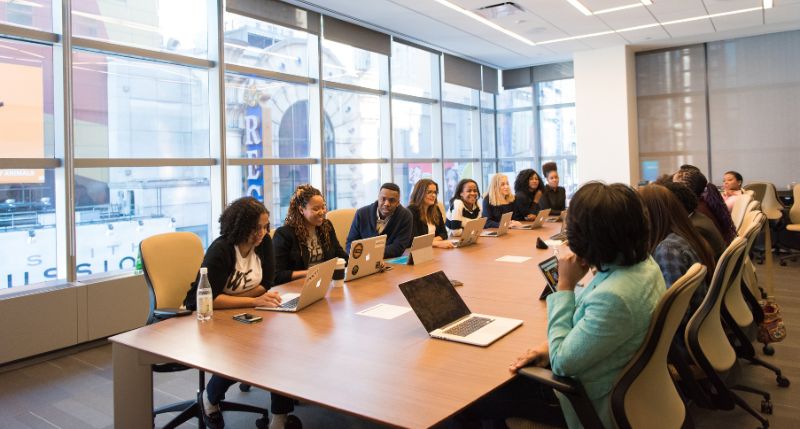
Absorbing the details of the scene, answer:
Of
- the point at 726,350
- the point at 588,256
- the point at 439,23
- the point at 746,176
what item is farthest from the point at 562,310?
the point at 746,176

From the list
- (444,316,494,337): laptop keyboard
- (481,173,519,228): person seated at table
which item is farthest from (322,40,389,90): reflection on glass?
(444,316,494,337): laptop keyboard

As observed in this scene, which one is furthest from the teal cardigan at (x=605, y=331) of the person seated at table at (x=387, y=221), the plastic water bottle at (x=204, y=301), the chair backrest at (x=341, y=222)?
the chair backrest at (x=341, y=222)

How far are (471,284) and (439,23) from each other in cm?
473

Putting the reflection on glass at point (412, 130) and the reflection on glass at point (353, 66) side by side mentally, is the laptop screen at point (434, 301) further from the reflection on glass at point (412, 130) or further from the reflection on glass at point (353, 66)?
the reflection on glass at point (412, 130)

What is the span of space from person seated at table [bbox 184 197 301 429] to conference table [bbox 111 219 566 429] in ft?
0.39

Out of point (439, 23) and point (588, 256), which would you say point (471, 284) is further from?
point (439, 23)

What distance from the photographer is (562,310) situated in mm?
1736

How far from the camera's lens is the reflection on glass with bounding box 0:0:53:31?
413 centimetres

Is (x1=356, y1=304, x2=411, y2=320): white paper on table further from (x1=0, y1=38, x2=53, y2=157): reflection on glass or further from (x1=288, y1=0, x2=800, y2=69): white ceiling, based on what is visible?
(x1=288, y1=0, x2=800, y2=69): white ceiling

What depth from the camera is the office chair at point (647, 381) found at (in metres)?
1.57

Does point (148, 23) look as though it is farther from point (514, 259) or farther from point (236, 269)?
point (514, 259)

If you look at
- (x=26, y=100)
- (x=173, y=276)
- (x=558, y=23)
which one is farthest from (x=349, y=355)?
(x=558, y=23)

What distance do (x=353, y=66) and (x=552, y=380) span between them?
6183 mm

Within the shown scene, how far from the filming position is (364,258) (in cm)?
340
